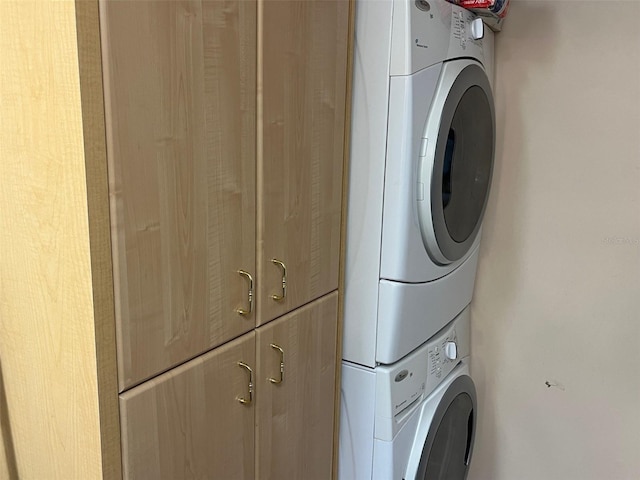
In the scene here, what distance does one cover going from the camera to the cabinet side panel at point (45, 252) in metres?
0.91

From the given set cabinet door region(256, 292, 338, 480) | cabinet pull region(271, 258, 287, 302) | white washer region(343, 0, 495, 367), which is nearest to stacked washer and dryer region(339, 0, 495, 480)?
white washer region(343, 0, 495, 367)

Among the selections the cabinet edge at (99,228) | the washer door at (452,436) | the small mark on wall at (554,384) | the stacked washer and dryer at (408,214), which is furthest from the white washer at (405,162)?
the cabinet edge at (99,228)

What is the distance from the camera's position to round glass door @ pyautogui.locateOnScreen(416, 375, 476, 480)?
6.02 feet

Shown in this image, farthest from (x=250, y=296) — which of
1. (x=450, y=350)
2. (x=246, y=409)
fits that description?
(x=450, y=350)

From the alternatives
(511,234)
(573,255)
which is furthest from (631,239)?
(511,234)

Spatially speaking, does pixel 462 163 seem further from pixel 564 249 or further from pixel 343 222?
pixel 564 249

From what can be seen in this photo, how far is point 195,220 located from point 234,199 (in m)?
0.10

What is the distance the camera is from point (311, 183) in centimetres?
140

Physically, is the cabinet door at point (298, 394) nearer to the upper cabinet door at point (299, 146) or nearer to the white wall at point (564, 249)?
the upper cabinet door at point (299, 146)

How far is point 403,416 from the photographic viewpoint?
172 centimetres

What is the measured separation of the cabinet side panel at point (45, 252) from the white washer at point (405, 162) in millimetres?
791

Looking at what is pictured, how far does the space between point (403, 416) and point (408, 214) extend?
0.55 m

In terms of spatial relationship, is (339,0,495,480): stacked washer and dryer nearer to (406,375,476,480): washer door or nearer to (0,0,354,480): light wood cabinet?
(406,375,476,480): washer door

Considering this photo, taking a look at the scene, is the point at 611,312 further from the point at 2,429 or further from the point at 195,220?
the point at 2,429
